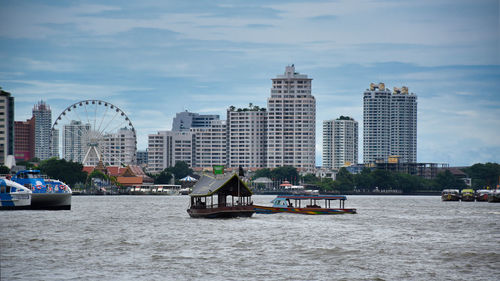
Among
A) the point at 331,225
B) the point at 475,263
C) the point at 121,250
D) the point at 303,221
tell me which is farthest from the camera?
the point at 303,221

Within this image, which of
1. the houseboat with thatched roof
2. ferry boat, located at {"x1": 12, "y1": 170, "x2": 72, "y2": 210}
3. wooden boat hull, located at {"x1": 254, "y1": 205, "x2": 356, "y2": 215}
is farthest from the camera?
wooden boat hull, located at {"x1": 254, "y1": 205, "x2": 356, "y2": 215}

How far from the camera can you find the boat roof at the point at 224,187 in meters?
97.3

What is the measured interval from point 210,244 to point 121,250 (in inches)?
337

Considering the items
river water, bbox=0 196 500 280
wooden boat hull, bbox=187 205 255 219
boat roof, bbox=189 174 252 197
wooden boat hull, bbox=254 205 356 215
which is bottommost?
river water, bbox=0 196 500 280

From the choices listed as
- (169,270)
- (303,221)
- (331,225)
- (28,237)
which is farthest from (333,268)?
(303,221)

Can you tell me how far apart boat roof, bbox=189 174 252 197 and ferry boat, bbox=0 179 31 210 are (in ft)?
89.2

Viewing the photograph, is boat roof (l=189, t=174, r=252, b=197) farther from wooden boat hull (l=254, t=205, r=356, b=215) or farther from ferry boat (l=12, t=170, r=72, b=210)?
ferry boat (l=12, t=170, r=72, b=210)

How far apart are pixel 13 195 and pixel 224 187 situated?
33.0 m

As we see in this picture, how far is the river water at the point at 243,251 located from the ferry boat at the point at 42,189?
13.4m

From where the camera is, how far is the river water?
53000 millimetres

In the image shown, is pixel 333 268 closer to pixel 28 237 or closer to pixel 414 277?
pixel 414 277

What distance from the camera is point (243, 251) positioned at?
6562 centimetres

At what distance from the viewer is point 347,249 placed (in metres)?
68.6

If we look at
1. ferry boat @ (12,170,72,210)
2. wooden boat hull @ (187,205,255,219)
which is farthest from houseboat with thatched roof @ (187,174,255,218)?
ferry boat @ (12,170,72,210)
